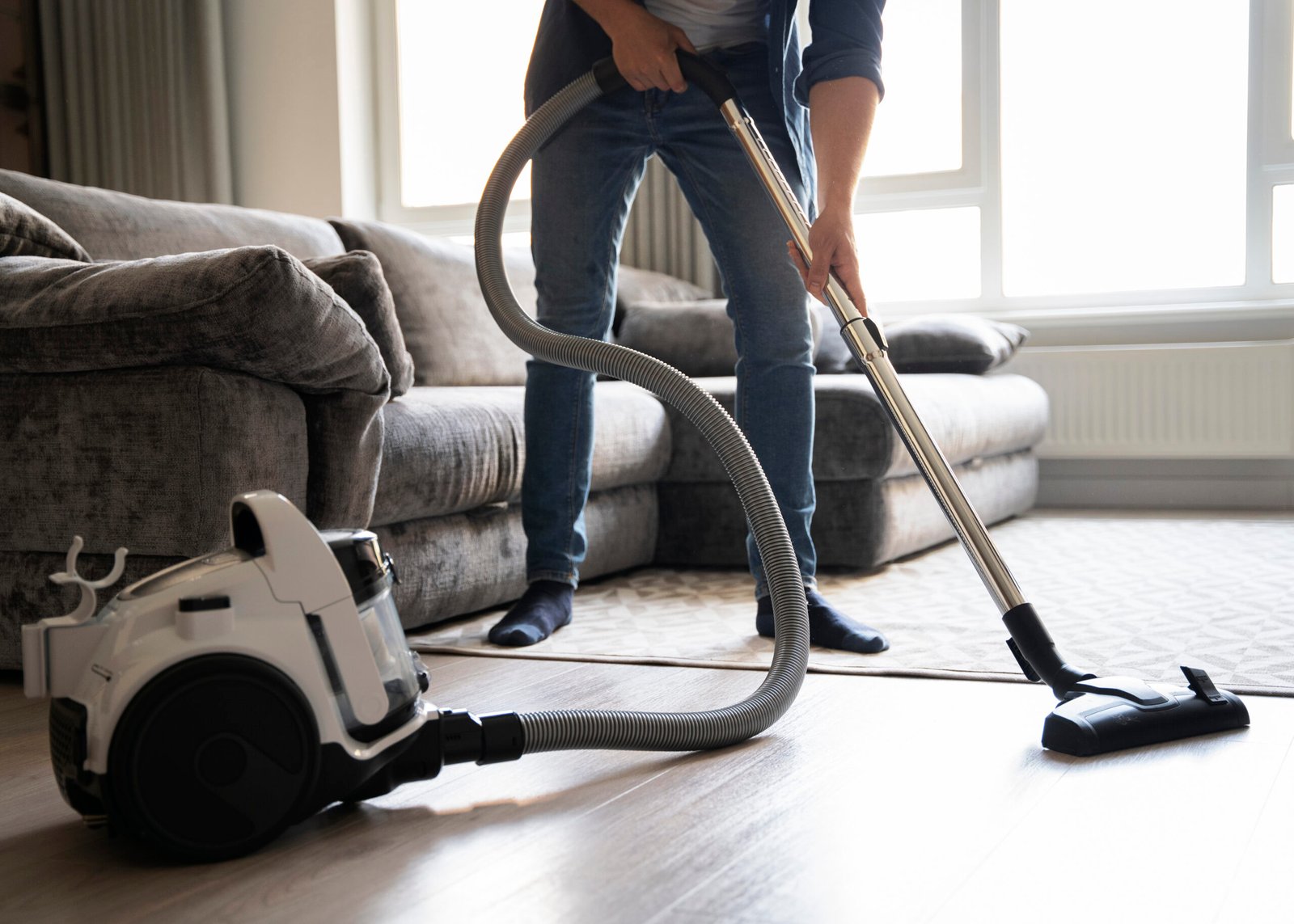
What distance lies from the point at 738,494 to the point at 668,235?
296 cm

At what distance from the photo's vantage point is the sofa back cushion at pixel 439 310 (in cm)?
251

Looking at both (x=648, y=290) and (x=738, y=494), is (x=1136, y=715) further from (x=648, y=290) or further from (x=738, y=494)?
(x=648, y=290)

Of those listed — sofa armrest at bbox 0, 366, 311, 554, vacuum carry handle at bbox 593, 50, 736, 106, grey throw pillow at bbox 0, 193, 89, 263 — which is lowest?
sofa armrest at bbox 0, 366, 311, 554

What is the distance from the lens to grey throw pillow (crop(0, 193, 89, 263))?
1538 millimetres

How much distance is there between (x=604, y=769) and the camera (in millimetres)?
1111

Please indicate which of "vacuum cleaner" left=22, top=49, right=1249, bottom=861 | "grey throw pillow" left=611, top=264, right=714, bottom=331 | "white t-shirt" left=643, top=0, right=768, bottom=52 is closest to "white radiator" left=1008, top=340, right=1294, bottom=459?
"grey throw pillow" left=611, top=264, right=714, bottom=331

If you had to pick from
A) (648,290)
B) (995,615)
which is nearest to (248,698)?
(995,615)

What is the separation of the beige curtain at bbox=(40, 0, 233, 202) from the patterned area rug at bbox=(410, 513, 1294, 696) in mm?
2854

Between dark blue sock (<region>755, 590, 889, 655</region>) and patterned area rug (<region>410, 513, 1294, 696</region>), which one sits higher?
dark blue sock (<region>755, 590, 889, 655</region>)

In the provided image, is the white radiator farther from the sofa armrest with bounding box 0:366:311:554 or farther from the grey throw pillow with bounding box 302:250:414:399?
the sofa armrest with bounding box 0:366:311:554

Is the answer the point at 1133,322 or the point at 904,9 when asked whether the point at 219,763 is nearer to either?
the point at 1133,322

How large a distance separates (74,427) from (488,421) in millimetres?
664

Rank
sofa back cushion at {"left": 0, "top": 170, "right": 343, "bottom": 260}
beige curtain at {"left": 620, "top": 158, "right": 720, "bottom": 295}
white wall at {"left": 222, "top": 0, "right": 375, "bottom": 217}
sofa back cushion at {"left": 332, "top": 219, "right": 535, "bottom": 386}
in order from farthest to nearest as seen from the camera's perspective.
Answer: white wall at {"left": 222, "top": 0, "right": 375, "bottom": 217}, beige curtain at {"left": 620, "top": 158, "right": 720, "bottom": 295}, sofa back cushion at {"left": 332, "top": 219, "right": 535, "bottom": 386}, sofa back cushion at {"left": 0, "top": 170, "right": 343, "bottom": 260}

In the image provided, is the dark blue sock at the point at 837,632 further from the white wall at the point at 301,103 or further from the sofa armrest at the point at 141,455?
the white wall at the point at 301,103
